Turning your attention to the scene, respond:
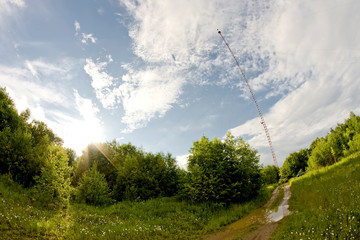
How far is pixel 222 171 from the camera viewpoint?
23.3 metres

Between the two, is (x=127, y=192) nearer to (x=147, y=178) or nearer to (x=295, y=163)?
(x=147, y=178)

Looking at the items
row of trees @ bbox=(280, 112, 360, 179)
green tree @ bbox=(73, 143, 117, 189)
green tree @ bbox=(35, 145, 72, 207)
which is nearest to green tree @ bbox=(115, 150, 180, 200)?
green tree @ bbox=(73, 143, 117, 189)

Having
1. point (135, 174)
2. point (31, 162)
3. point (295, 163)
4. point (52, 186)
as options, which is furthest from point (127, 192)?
point (295, 163)

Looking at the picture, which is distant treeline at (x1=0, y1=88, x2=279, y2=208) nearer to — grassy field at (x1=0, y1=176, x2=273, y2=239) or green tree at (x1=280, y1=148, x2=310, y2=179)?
grassy field at (x1=0, y1=176, x2=273, y2=239)

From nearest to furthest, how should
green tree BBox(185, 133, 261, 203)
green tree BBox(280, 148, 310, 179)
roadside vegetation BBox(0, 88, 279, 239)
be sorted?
roadside vegetation BBox(0, 88, 279, 239) < green tree BBox(185, 133, 261, 203) < green tree BBox(280, 148, 310, 179)

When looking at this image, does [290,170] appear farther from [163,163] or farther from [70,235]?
[70,235]

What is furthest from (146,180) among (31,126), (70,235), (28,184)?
(31,126)

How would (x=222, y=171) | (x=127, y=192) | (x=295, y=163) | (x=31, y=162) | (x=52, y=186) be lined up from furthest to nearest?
(x=295, y=163) → (x=127, y=192) → (x=31, y=162) → (x=222, y=171) → (x=52, y=186)

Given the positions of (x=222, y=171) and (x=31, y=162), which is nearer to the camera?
(x=222, y=171)

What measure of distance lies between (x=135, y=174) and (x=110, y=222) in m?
16.2

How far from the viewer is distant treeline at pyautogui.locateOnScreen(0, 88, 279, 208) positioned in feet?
65.3

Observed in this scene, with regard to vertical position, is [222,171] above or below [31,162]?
below

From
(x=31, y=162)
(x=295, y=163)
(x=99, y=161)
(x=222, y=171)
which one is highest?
(x=99, y=161)

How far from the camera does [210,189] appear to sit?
22.4 m
